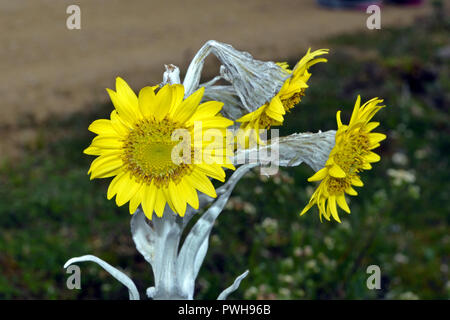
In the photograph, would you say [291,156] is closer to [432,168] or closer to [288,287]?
[288,287]

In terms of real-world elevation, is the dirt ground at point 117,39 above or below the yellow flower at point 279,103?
above

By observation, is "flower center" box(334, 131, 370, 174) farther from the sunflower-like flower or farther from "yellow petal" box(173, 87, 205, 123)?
"yellow petal" box(173, 87, 205, 123)

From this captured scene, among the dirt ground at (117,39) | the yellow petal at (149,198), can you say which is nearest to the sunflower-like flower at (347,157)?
the yellow petal at (149,198)

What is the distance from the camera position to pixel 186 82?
5.32ft

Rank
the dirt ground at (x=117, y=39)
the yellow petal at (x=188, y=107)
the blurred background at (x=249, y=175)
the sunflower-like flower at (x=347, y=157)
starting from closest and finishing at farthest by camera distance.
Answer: the yellow petal at (x=188, y=107) → the sunflower-like flower at (x=347, y=157) → the blurred background at (x=249, y=175) → the dirt ground at (x=117, y=39)

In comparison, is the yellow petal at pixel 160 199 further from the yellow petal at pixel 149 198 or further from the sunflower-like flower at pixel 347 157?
the sunflower-like flower at pixel 347 157

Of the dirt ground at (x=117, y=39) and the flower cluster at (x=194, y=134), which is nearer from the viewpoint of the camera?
the flower cluster at (x=194, y=134)

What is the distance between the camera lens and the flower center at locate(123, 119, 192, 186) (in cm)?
150

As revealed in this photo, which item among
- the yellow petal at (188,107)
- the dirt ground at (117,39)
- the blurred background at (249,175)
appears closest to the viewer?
the yellow petal at (188,107)

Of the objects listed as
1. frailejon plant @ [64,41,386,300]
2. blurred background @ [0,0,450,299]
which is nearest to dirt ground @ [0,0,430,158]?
blurred background @ [0,0,450,299]

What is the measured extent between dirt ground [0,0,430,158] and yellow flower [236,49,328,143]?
4948 mm

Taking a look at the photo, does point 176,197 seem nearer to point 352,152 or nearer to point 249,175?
point 352,152

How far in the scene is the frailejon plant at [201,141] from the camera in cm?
148
